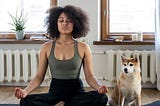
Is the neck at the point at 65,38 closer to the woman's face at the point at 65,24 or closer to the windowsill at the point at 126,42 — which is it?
the woman's face at the point at 65,24

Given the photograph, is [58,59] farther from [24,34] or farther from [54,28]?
[24,34]

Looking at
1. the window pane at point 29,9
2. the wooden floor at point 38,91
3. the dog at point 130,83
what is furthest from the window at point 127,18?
the dog at point 130,83

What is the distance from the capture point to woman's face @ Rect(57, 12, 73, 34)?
2.16 meters

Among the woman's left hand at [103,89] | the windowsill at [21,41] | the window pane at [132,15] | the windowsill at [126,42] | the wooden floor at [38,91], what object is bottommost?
the wooden floor at [38,91]

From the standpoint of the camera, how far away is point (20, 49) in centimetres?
390

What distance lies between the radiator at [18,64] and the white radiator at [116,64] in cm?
81

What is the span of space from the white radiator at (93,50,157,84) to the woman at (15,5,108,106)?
1.47m

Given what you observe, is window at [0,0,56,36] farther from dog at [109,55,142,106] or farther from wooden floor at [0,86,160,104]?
dog at [109,55,142,106]

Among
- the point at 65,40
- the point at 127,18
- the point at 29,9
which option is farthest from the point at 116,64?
the point at 65,40

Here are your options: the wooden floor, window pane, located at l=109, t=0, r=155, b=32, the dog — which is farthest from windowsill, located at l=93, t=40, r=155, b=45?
the dog

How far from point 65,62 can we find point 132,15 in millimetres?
1943

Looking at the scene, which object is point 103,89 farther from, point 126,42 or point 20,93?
point 126,42

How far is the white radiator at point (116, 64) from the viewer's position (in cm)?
365

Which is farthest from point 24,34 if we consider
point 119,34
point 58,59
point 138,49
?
point 58,59
